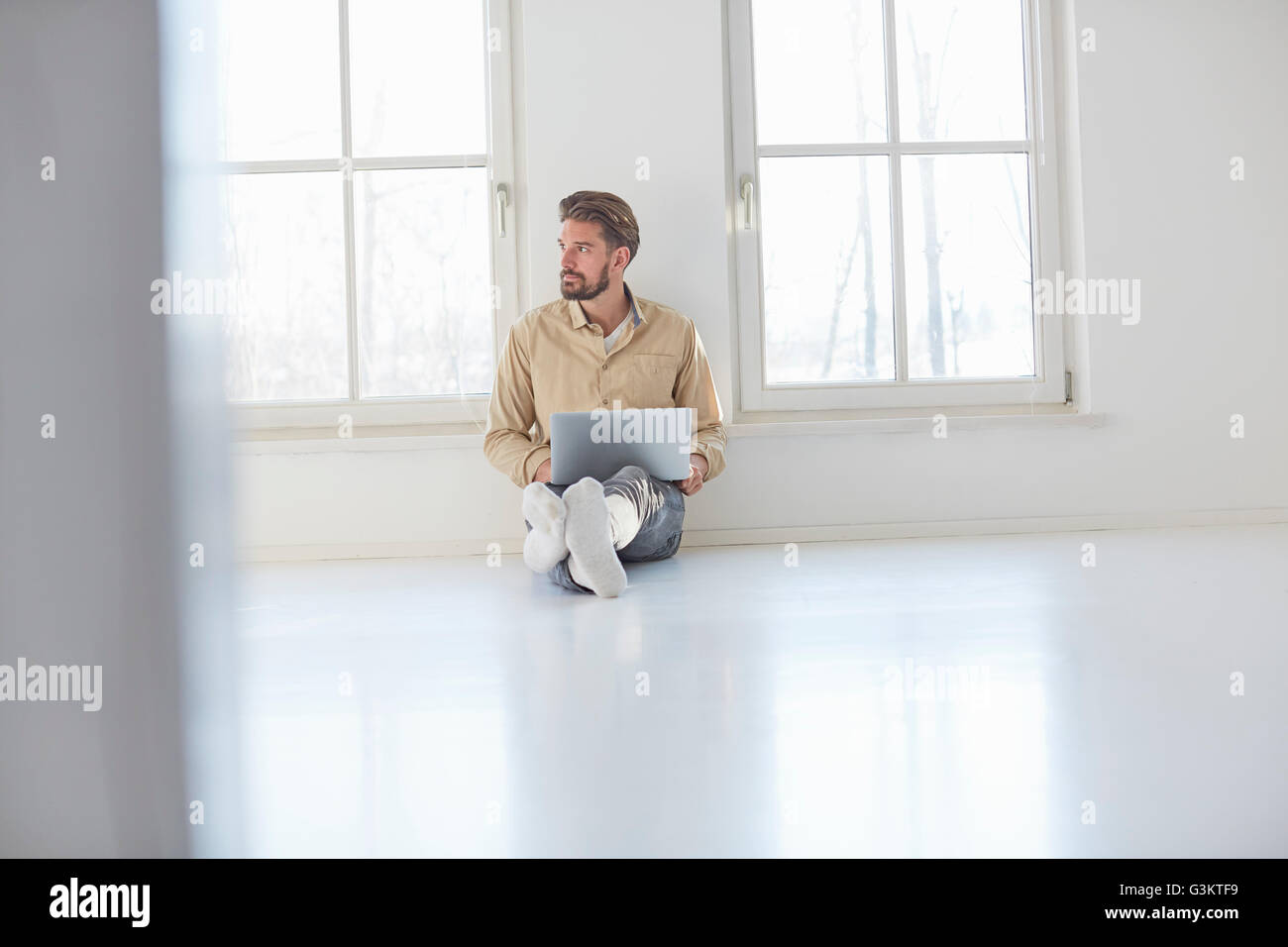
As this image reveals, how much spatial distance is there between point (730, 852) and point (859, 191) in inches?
97.0

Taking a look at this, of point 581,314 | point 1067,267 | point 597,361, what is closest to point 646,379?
point 597,361

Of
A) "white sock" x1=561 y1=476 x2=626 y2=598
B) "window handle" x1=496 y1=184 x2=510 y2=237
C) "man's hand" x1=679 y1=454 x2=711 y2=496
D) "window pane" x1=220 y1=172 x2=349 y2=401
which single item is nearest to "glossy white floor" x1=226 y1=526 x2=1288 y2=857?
"white sock" x1=561 y1=476 x2=626 y2=598

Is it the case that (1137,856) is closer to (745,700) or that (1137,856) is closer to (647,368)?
(745,700)

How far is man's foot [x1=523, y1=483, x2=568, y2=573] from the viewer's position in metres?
1.68

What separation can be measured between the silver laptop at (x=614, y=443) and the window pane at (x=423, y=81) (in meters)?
1.12

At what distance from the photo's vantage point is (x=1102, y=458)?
2.68 meters

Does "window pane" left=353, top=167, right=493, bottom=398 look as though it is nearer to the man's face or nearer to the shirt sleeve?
the man's face

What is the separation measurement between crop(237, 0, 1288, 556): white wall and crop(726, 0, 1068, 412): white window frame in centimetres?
9

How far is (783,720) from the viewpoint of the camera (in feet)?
3.01

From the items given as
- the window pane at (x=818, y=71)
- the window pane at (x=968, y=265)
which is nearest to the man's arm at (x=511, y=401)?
the window pane at (x=818, y=71)

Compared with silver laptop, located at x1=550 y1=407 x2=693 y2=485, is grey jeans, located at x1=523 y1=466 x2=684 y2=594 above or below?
below

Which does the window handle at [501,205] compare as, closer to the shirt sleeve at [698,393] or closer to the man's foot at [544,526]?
the shirt sleeve at [698,393]
